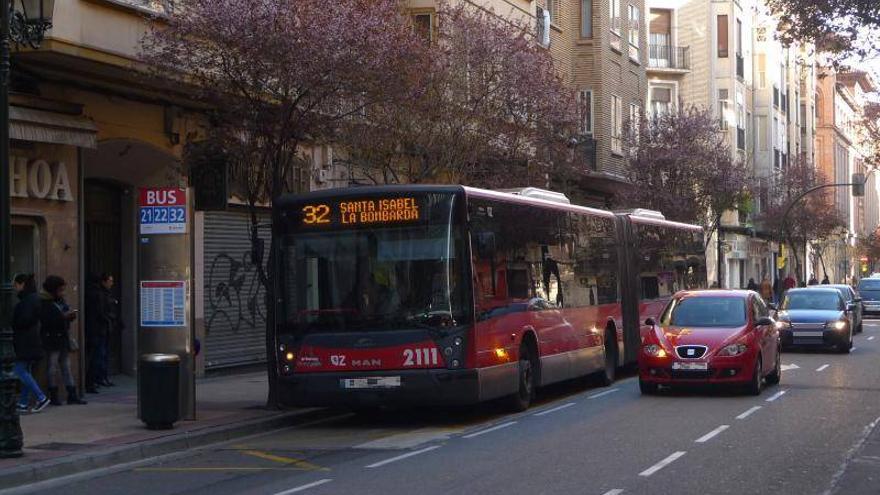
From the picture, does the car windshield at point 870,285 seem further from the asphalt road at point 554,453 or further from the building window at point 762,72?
the asphalt road at point 554,453

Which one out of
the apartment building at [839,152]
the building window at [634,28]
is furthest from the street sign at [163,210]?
the apartment building at [839,152]

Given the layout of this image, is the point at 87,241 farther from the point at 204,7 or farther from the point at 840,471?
the point at 840,471

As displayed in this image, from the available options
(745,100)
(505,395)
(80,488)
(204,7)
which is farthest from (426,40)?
(745,100)

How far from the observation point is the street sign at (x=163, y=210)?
51.0 feet

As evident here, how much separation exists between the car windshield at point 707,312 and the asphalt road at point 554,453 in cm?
113

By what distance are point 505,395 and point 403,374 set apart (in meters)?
1.95

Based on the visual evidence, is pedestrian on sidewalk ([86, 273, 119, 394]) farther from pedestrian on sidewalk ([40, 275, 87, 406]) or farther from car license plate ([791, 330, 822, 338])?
car license plate ([791, 330, 822, 338])

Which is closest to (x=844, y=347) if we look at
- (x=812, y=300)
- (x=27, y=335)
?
(x=812, y=300)

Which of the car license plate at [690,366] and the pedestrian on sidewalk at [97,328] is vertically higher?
the pedestrian on sidewalk at [97,328]

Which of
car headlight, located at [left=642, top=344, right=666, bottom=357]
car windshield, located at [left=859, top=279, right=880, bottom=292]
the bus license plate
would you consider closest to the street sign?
the bus license plate

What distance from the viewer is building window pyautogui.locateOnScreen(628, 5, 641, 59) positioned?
44750 millimetres

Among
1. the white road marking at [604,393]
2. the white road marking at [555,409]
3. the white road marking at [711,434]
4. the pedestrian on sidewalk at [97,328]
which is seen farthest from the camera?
the white road marking at [604,393]

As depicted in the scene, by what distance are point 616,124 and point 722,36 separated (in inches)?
852

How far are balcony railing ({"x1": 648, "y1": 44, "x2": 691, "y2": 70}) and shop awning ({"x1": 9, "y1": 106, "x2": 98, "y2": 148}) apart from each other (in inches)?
1581
